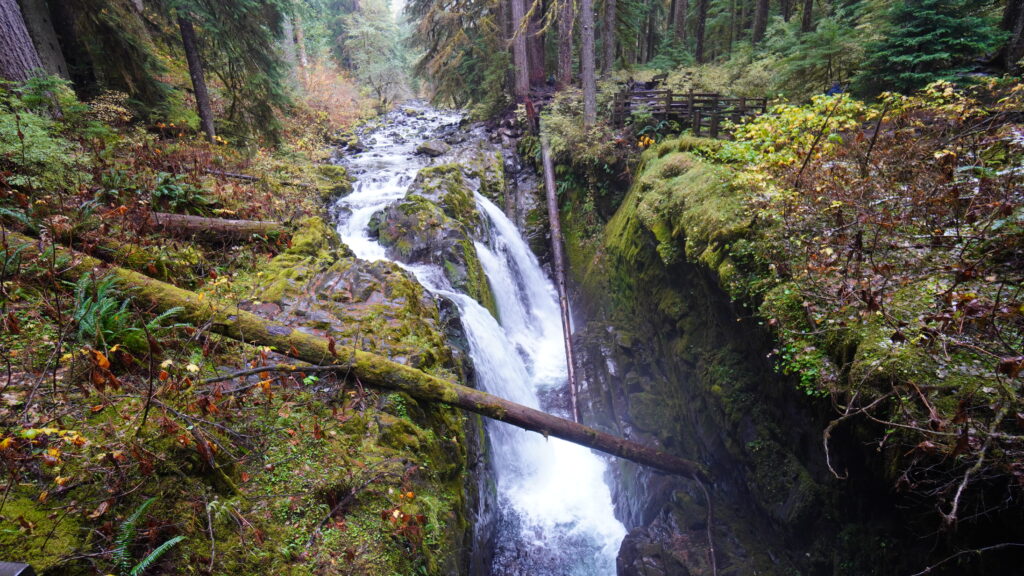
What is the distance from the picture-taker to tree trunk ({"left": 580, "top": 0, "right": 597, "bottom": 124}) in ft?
39.2

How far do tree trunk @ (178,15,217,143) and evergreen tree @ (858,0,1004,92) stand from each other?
1465 centimetres

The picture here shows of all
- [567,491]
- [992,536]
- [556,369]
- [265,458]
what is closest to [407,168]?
[556,369]

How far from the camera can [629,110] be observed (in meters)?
13.2

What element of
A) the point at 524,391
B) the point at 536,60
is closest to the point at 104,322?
the point at 524,391

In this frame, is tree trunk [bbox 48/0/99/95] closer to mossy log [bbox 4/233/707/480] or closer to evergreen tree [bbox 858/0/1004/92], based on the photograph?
mossy log [bbox 4/233/707/480]

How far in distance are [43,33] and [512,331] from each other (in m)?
10.4

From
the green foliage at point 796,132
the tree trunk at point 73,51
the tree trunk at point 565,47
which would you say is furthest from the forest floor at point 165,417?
the tree trunk at point 565,47

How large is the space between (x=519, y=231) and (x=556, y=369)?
Answer: 5.45 m

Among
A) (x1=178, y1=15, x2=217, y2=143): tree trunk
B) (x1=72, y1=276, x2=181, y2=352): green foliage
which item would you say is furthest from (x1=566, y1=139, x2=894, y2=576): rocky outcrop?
(x1=178, y1=15, x2=217, y2=143): tree trunk

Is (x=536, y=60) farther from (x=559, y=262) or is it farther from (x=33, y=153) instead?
(x=33, y=153)

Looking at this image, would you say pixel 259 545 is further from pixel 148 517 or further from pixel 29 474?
pixel 29 474

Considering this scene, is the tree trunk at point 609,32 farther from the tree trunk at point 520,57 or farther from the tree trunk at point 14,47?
the tree trunk at point 14,47

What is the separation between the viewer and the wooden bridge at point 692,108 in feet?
35.8

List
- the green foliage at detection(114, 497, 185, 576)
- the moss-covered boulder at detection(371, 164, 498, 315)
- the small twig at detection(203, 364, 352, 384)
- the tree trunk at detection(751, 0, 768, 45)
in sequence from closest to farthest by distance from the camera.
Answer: the green foliage at detection(114, 497, 185, 576) → the small twig at detection(203, 364, 352, 384) → the moss-covered boulder at detection(371, 164, 498, 315) → the tree trunk at detection(751, 0, 768, 45)
